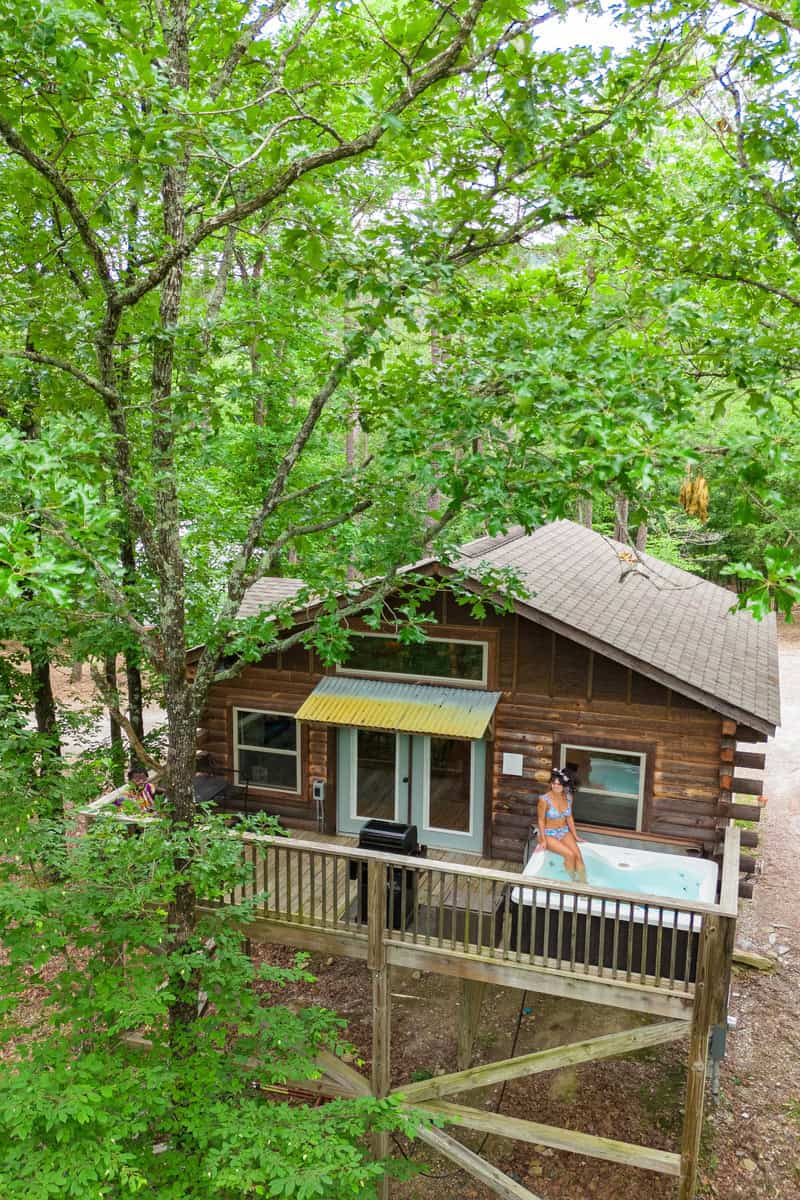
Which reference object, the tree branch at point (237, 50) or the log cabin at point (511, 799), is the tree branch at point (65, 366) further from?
the tree branch at point (237, 50)

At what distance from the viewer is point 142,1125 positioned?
5793mm

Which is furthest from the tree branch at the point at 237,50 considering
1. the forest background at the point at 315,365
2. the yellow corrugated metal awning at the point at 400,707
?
the yellow corrugated metal awning at the point at 400,707

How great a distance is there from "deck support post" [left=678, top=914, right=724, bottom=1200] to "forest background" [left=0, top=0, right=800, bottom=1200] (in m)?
2.62

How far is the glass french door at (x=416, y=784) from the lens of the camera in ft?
34.8

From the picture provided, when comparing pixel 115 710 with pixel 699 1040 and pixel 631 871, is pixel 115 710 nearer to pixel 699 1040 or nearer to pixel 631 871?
pixel 699 1040

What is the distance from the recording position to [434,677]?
1051cm

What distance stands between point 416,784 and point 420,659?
1.64 m

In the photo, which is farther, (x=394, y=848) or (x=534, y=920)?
(x=394, y=848)

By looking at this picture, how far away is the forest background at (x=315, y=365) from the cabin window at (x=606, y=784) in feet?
10.9

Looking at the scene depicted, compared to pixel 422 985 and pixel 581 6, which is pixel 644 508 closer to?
pixel 581 6

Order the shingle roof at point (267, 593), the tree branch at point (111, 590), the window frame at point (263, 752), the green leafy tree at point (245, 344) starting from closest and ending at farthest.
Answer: the tree branch at point (111, 590) < the green leafy tree at point (245, 344) < the window frame at point (263, 752) < the shingle roof at point (267, 593)

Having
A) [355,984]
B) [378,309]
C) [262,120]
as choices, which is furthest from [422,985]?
[262,120]

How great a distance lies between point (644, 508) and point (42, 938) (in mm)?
5725

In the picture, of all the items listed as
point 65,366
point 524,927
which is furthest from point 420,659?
point 65,366
